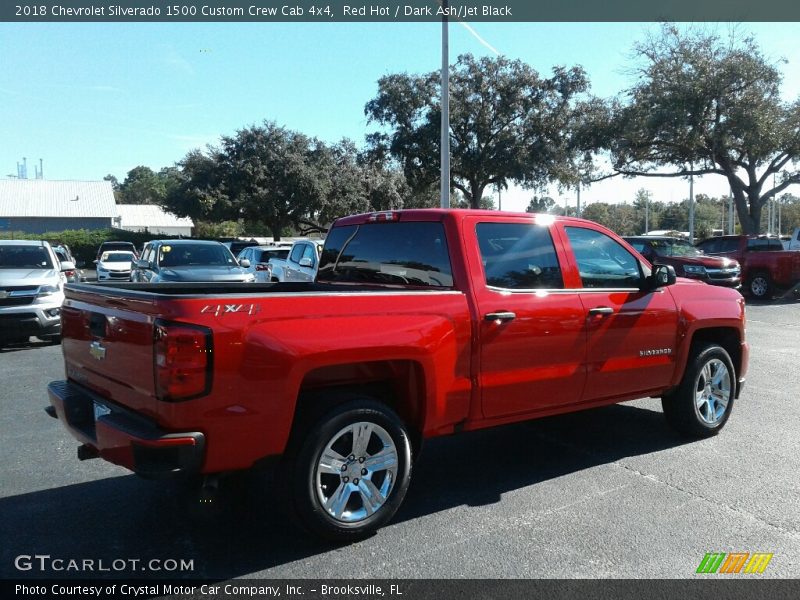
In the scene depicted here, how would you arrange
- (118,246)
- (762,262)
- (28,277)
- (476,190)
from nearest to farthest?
1. (28,277)
2. (762,262)
3. (118,246)
4. (476,190)

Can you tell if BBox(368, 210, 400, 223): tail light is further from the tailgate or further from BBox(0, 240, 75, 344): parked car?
BBox(0, 240, 75, 344): parked car

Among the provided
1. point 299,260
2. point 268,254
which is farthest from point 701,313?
point 268,254

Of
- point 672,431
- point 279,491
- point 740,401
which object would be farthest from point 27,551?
point 740,401

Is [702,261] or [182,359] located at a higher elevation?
[702,261]

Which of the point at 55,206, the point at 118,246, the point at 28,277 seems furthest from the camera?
the point at 55,206

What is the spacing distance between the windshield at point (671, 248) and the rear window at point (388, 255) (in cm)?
1477

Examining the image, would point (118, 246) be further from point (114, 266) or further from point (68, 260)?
point (68, 260)

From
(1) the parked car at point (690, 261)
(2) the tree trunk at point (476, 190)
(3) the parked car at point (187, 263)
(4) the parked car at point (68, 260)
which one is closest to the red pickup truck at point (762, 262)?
(1) the parked car at point (690, 261)

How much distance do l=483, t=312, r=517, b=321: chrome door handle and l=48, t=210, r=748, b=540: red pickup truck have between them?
2 cm

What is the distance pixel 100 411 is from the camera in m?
3.75

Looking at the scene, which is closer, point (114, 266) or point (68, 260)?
point (68, 260)

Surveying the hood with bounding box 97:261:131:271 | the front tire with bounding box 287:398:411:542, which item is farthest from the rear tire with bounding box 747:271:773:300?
the hood with bounding box 97:261:131:271

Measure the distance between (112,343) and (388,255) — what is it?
2.04 meters

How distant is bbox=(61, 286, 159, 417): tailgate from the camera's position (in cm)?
338
